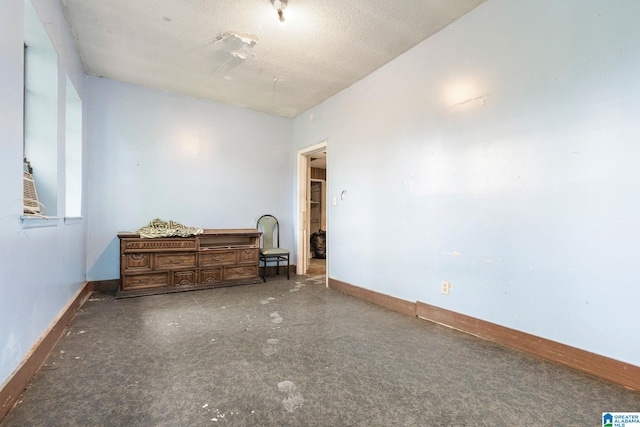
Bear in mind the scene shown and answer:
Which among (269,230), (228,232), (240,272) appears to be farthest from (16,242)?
(269,230)

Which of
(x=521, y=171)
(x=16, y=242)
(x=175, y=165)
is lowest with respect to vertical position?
(x=16, y=242)

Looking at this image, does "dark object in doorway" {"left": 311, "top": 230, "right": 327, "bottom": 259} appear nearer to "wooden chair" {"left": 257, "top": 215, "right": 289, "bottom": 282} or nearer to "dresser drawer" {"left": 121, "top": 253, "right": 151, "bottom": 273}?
"wooden chair" {"left": 257, "top": 215, "right": 289, "bottom": 282}

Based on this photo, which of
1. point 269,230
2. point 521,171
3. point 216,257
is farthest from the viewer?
point 269,230

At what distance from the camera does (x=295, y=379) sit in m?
1.72

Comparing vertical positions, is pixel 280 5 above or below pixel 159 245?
above

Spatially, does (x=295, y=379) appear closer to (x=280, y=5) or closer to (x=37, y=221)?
(x=37, y=221)

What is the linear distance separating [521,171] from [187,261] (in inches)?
150

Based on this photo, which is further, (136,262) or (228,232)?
(228,232)

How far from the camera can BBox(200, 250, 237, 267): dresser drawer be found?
4031 mm

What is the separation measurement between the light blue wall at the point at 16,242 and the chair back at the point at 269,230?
9.38 feet

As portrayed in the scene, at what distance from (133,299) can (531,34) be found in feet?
14.9

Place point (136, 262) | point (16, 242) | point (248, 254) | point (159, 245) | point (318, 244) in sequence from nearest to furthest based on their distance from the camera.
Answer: point (16, 242) < point (136, 262) < point (159, 245) < point (248, 254) < point (318, 244)

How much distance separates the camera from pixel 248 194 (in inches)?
191

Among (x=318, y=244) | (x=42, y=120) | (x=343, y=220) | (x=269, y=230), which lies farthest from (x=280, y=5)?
(x=318, y=244)
